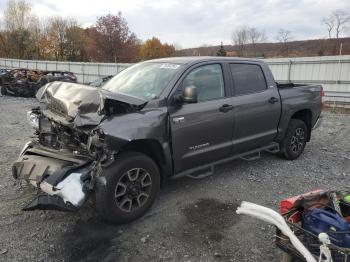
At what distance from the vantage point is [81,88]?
4.11 meters

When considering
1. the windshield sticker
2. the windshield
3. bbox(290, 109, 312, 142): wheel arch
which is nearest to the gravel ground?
bbox(290, 109, 312, 142): wheel arch

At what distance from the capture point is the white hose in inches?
95.2

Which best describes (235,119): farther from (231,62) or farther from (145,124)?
(145,124)

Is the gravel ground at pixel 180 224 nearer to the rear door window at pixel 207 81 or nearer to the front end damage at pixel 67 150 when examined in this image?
the front end damage at pixel 67 150

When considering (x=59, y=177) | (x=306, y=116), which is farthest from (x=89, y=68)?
(x=59, y=177)

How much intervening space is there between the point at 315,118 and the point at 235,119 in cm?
246

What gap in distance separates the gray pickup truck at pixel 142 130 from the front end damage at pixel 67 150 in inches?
0.5

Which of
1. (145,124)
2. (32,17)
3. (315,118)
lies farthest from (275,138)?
(32,17)

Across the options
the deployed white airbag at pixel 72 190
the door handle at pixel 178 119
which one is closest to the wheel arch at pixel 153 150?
the door handle at pixel 178 119

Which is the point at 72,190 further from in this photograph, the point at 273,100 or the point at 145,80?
the point at 273,100

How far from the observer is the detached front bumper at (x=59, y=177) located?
3.35m

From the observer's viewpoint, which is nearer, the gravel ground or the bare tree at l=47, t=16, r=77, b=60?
the gravel ground

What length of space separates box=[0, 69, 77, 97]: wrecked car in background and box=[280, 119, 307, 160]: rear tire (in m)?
14.1

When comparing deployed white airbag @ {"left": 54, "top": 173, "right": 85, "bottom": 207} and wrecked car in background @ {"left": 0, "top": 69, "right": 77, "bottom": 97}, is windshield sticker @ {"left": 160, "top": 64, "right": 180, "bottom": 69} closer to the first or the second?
deployed white airbag @ {"left": 54, "top": 173, "right": 85, "bottom": 207}
